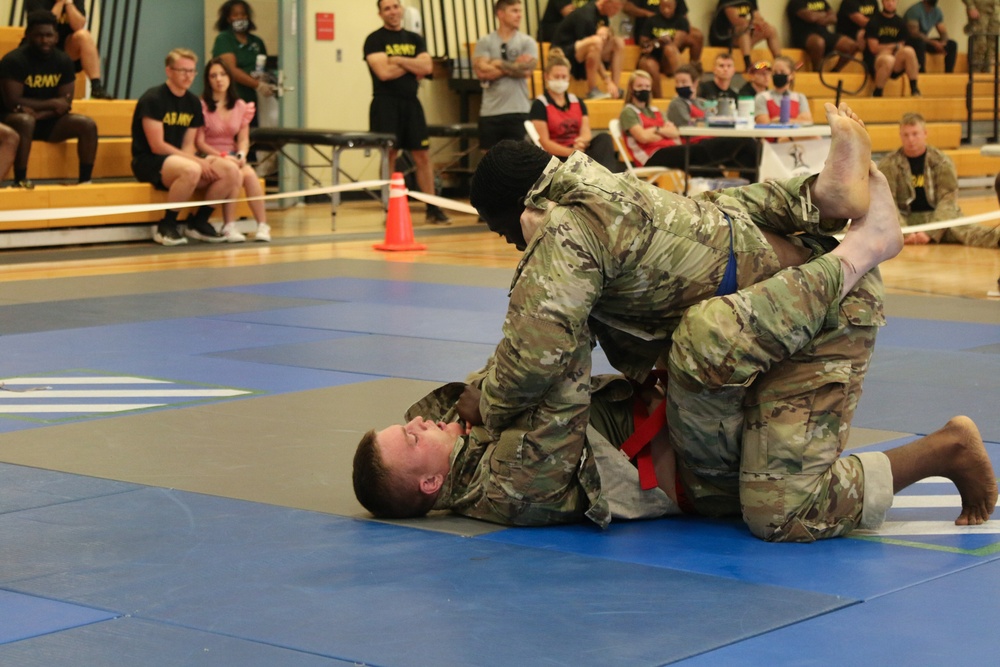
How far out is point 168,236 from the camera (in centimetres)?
1277

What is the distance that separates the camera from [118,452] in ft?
16.6

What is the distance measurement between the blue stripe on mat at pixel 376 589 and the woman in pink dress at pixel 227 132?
9.10 metres

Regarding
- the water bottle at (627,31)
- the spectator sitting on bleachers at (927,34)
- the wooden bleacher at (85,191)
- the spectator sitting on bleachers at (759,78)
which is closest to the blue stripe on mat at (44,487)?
the wooden bleacher at (85,191)

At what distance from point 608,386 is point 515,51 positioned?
10743mm

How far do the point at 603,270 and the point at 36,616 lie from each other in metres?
1.65

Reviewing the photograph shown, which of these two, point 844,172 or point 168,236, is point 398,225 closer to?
point 168,236

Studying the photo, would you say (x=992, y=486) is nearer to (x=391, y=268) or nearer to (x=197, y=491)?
(x=197, y=491)

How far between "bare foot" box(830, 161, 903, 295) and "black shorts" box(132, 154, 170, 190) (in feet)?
31.3

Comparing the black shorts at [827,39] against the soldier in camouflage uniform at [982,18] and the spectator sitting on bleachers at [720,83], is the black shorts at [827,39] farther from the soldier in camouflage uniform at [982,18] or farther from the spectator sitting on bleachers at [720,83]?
the spectator sitting on bleachers at [720,83]

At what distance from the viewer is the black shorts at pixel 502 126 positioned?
1465cm

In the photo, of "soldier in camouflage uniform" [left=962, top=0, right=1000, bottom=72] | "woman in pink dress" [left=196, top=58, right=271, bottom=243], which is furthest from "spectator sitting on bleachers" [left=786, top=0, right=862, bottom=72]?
"woman in pink dress" [left=196, top=58, right=271, bottom=243]

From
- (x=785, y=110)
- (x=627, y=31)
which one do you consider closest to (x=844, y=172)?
(x=785, y=110)

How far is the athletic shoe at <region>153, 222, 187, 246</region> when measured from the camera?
12741mm

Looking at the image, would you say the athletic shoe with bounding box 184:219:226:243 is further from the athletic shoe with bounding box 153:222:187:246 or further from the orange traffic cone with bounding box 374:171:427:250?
the orange traffic cone with bounding box 374:171:427:250
